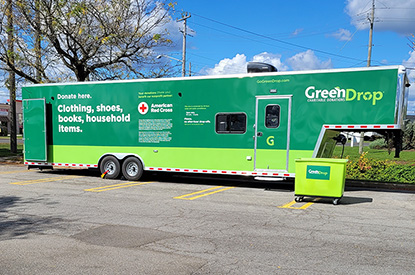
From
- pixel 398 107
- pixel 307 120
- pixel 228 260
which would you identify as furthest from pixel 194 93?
pixel 228 260

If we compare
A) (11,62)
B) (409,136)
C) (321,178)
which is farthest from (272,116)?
(409,136)

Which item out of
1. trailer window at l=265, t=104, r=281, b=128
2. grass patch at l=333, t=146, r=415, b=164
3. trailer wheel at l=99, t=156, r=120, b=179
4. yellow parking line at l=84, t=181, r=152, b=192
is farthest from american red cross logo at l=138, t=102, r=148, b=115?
grass patch at l=333, t=146, r=415, b=164

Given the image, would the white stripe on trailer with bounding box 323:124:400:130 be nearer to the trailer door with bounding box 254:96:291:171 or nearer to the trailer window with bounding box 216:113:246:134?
the trailer door with bounding box 254:96:291:171

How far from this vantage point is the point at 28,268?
4.46 metres

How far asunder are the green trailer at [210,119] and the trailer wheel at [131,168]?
3 centimetres

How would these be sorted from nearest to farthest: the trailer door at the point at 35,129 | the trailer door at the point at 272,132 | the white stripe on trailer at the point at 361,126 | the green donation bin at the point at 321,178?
the green donation bin at the point at 321,178, the white stripe on trailer at the point at 361,126, the trailer door at the point at 272,132, the trailer door at the point at 35,129

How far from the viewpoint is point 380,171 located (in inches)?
489

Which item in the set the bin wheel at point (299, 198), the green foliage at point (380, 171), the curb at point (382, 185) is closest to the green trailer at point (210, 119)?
the bin wheel at point (299, 198)

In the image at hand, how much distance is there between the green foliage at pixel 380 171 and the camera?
12109 millimetres

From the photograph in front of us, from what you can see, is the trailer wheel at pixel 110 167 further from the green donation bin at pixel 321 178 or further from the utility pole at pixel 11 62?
the utility pole at pixel 11 62

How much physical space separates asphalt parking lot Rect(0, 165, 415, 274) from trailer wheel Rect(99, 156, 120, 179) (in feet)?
6.71

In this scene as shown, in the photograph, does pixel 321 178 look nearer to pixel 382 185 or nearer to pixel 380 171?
pixel 382 185

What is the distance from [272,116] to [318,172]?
2.51m

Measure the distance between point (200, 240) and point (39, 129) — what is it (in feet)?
33.2
